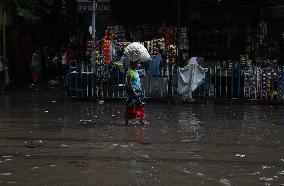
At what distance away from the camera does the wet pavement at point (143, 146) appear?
766cm

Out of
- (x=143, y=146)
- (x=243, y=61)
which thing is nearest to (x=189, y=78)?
(x=243, y=61)

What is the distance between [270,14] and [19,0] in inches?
407

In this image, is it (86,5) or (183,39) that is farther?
(183,39)

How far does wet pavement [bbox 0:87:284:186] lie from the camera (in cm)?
766

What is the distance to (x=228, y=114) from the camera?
15.1m

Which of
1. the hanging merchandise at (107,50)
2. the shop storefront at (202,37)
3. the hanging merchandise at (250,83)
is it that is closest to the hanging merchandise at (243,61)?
the shop storefront at (202,37)

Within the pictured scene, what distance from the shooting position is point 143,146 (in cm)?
996

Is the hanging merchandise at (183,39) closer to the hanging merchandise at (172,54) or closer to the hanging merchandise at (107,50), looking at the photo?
the hanging merchandise at (172,54)

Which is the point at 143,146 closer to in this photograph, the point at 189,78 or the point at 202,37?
the point at 189,78

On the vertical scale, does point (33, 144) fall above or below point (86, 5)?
below

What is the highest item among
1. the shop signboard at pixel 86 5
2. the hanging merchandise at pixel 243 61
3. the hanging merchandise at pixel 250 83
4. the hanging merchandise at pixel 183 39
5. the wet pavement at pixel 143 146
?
the shop signboard at pixel 86 5

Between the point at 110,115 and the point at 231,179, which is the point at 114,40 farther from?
the point at 231,179

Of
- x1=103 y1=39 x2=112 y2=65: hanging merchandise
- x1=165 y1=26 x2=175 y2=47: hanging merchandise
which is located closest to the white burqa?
x1=103 y1=39 x2=112 y2=65: hanging merchandise

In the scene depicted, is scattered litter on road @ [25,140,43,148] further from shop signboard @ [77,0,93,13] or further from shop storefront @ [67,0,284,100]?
shop signboard @ [77,0,93,13]
